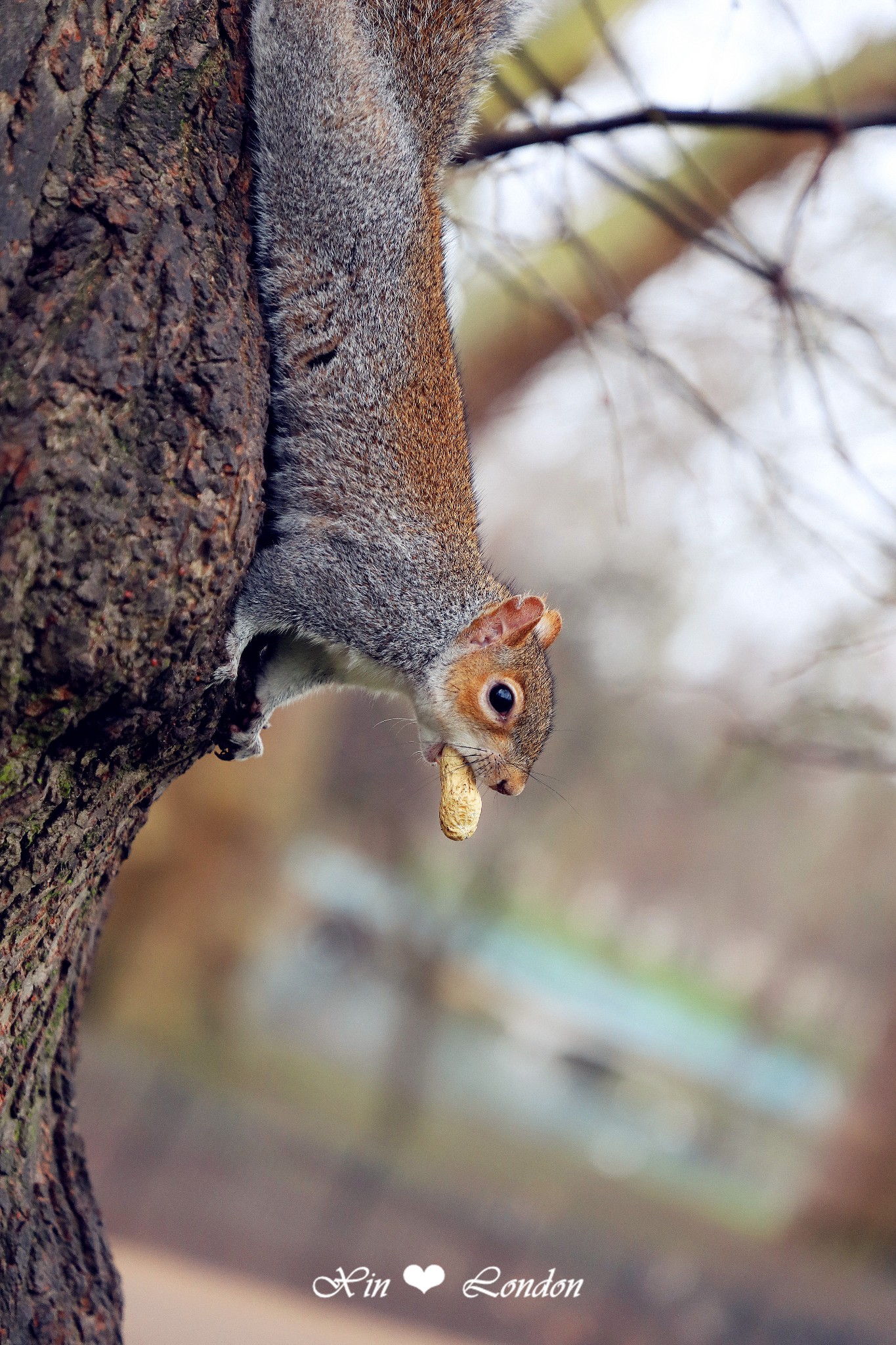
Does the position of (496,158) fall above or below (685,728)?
below

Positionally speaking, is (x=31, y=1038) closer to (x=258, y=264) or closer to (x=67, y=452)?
(x=67, y=452)

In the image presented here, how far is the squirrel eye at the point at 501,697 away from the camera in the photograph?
2.24m

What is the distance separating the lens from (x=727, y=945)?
10.5 m

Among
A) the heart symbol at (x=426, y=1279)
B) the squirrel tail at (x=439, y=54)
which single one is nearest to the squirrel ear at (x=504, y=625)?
the squirrel tail at (x=439, y=54)

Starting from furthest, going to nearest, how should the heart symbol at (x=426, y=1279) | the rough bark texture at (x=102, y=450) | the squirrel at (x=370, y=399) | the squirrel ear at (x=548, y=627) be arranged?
the heart symbol at (x=426, y=1279), the squirrel ear at (x=548, y=627), the squirrel at (x=370, y=399), the rough bark texture at (x=102, y=450)

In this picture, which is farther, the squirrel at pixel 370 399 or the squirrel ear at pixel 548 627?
the squirrel ear at pixel 548 627

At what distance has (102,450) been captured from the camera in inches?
51.9

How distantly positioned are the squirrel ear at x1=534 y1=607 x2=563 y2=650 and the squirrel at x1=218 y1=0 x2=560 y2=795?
7cm

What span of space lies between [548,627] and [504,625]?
153 millimetres

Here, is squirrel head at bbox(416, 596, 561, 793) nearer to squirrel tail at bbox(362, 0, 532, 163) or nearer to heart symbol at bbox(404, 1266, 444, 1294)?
squirrel tail at bbox(362, 0, 532, 163)

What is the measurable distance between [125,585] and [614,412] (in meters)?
1.51

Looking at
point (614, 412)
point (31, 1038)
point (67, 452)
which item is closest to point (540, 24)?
point (614, 412)

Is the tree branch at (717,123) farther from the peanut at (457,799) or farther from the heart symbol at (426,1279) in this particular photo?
the heart symbol at (426,1279)

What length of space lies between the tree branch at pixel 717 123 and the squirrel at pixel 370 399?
12.7 inches
